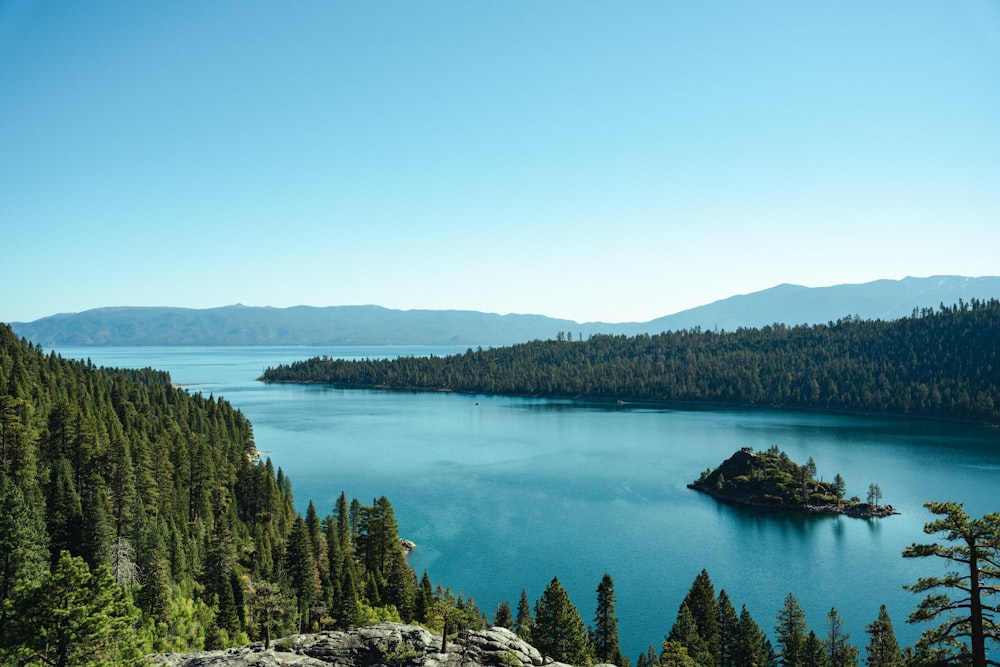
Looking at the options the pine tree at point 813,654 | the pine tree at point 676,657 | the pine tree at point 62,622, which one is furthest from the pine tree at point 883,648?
the pine tree at point 62,622

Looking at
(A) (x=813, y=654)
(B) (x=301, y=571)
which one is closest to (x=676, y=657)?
(A) (x=813, y=654)

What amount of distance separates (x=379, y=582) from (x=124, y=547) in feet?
69.5

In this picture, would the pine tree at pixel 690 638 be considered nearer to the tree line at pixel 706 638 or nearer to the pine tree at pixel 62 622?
the tree line at pixel 706 638

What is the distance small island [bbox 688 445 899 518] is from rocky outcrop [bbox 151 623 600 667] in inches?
2887

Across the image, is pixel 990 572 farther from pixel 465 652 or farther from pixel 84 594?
pixel 84 594

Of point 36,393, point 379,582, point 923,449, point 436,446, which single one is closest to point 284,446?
point 436,446

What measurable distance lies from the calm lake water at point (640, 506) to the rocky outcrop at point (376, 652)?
2218cm

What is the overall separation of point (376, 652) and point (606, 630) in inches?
906

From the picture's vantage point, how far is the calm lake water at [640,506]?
63.1 metres

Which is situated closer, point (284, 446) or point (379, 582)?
point (379, 582)

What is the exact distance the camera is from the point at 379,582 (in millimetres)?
58031

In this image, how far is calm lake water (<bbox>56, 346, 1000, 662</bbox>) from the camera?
207 feet

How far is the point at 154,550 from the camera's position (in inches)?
2012

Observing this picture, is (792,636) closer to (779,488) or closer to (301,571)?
(301,571)
